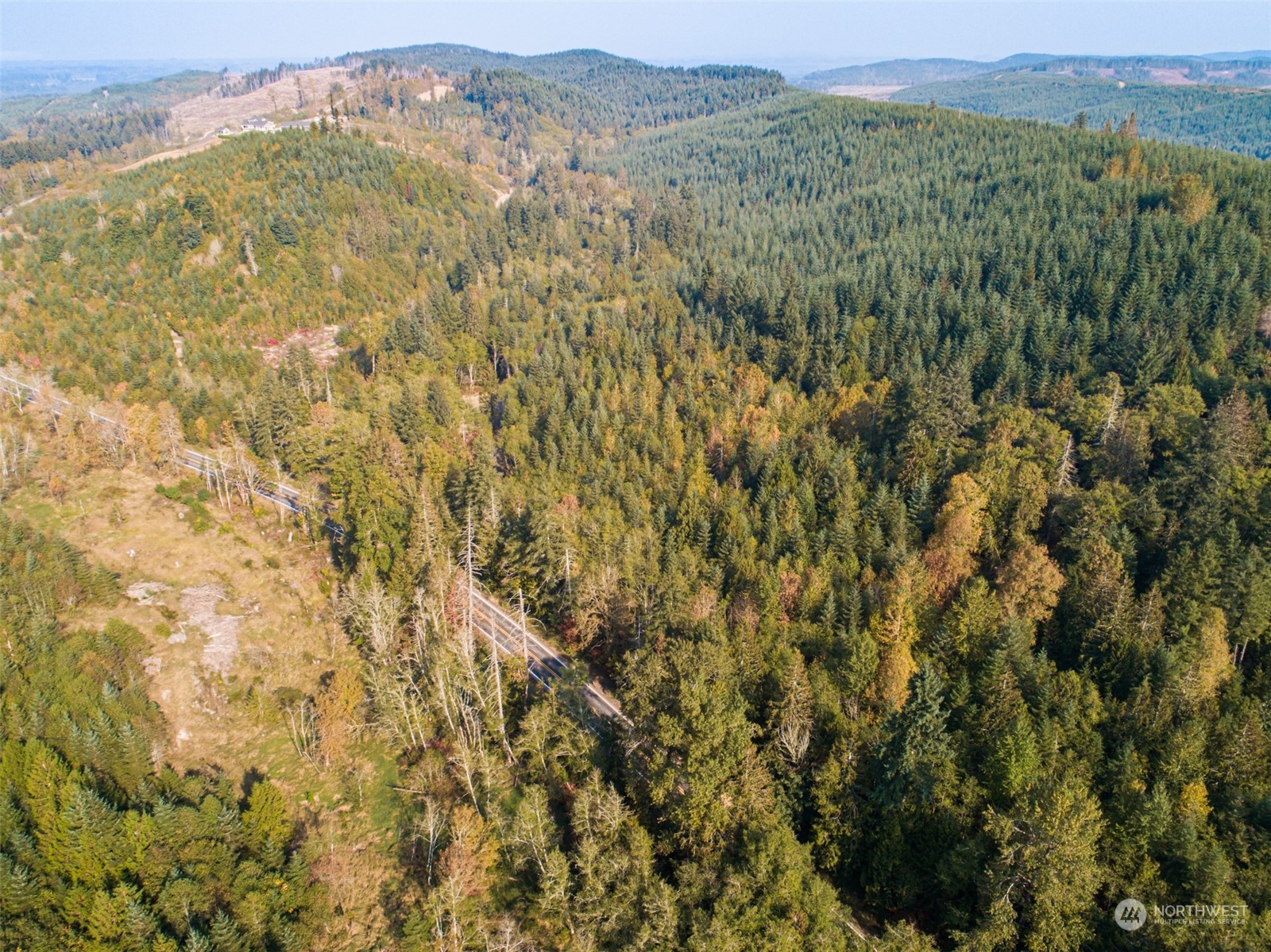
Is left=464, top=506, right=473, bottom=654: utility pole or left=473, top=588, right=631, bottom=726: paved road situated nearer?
left=473, top=588, right=631, bottom=726: paved road

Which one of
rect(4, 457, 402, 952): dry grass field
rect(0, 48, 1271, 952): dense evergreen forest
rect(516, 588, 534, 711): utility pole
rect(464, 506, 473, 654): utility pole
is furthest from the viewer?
rect(464, 506, 473, 654): utility pole

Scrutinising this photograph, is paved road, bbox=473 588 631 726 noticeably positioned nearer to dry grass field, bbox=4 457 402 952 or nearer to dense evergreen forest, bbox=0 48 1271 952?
dense evergreen forest, bbox=0 48 1271 952

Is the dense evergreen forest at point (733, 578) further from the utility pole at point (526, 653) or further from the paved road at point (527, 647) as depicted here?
the paved road at point (527, 647)

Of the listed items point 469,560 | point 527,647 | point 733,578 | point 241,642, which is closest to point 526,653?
point 527,647

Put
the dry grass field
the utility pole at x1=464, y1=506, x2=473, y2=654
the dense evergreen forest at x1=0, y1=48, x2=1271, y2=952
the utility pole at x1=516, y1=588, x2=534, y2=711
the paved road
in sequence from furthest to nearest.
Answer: the utility pole at x1=464, y1=506, x2=473, y2=654
the paved road
the utility pole at x1=516, y1=588, x2=534, y2=711
the dry grass field
the dense evergreen forest at x1=0, y1=48, x2=1271, y2=952

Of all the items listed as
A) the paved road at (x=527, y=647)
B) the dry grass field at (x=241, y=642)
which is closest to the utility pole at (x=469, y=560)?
the paved road at (x=527, y=647)

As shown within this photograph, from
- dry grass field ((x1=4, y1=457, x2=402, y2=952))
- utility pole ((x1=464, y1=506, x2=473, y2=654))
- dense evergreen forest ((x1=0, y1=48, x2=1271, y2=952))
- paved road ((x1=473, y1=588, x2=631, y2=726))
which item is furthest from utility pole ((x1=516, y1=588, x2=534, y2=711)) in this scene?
dry grass field ((x1=4, y1=457, x2=402, y2=952))

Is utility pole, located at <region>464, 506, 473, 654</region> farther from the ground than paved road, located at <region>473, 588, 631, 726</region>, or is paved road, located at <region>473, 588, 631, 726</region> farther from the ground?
utility pole, located at <region>464, 506, 473, 654</region>

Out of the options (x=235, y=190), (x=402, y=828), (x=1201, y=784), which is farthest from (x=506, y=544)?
(x=235, y=190)
